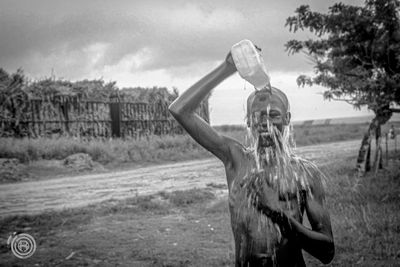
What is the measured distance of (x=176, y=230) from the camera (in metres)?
6.03

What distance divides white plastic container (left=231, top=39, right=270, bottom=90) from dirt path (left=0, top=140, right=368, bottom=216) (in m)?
6.31

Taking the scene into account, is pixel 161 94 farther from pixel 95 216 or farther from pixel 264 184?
pixel 264 184

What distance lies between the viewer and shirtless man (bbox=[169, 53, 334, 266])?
6.91 ft

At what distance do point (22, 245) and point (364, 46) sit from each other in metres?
7.20

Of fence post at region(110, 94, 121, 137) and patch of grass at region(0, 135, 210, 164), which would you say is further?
fence post at region(110, 94, 121, 137)

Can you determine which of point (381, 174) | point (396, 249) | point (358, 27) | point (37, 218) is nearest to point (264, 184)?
point (396, 249)

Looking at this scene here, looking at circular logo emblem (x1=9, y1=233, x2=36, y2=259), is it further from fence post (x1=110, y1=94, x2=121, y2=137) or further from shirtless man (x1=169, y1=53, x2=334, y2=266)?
fence post (x1=110, y1=94, x2=121, y2=137)

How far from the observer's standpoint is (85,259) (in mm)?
4816

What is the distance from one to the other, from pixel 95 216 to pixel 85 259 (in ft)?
6.95

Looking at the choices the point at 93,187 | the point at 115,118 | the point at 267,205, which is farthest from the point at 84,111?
the point at 267,205

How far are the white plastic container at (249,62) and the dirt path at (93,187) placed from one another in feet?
20.7

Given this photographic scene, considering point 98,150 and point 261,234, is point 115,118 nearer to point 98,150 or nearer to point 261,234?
point 98,150

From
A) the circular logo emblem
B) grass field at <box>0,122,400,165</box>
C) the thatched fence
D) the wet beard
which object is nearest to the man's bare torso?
the wet beard

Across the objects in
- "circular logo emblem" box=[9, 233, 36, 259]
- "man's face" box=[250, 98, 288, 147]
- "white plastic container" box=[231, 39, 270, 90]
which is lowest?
"circular logo emblem" box=[9, 233, 36, 259]
